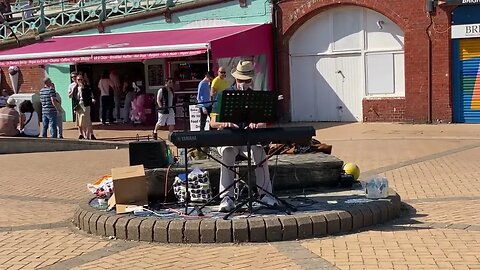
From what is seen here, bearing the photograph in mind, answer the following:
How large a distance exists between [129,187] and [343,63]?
1364 cm

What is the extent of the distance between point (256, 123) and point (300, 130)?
446 millimetres

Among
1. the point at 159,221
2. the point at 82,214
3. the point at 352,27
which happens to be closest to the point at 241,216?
the point at 159,221

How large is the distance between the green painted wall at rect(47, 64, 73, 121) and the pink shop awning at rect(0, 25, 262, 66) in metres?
1.27

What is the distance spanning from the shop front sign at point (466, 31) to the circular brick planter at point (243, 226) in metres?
12.4

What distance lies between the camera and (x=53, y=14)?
2548 cm

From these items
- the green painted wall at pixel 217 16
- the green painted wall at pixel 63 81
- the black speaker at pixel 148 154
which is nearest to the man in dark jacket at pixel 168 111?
the green painted wall at pixel 217 16

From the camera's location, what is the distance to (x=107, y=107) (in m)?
22.6

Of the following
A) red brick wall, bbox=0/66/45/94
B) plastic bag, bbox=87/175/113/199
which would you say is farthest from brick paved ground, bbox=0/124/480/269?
red brick wall, bbox=0/66/45/94

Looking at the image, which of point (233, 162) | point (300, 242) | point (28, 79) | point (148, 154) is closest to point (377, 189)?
point (300, 242)

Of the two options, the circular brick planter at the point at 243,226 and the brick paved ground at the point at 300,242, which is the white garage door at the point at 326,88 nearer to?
the brick paved ground at the point at 300,242

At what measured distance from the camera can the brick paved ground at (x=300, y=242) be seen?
6043 mm

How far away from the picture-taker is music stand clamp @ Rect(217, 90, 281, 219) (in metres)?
6.82

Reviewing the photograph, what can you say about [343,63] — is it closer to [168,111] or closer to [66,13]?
[168,111]

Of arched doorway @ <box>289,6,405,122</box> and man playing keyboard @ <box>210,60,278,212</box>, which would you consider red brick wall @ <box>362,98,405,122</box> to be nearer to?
arched doorway @ <box>289,6,405,122</box>
